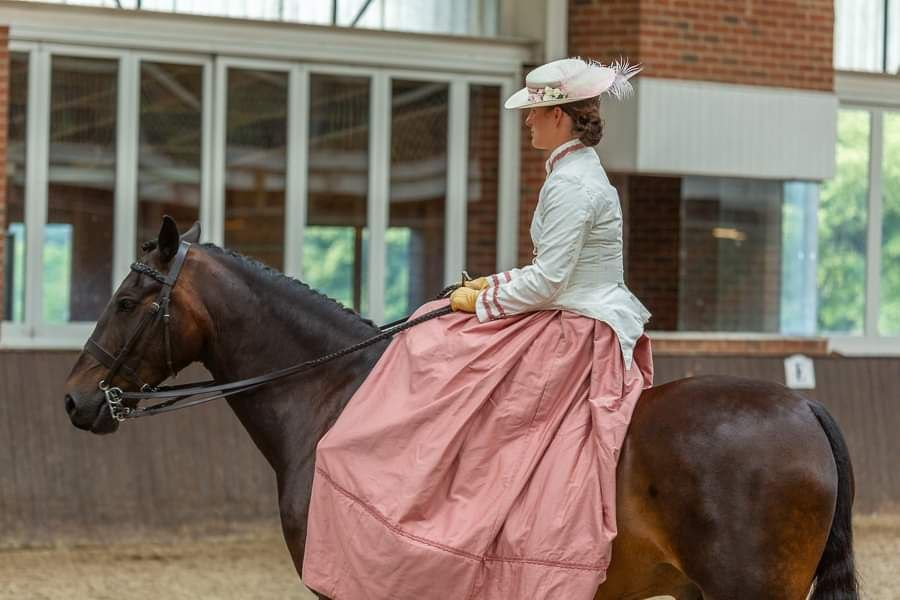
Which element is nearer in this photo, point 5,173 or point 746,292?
point 5,173

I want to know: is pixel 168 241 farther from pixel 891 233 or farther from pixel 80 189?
pixel 891 233

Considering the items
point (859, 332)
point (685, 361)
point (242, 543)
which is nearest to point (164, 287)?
point (242, 543)

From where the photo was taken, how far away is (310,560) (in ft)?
12.9

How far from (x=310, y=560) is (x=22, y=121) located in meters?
5.84

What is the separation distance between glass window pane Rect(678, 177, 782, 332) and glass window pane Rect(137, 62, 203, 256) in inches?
158

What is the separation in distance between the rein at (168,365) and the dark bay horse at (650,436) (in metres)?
0.02

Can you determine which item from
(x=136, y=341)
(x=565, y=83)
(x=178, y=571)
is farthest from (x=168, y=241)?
(x=178, y=571)

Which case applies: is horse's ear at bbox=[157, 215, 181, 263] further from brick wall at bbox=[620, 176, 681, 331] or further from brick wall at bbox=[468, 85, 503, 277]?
brick wall at bbox=[620, 176, 681, 331]

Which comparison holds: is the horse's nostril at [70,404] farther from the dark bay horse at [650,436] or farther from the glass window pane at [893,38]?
the glass window pane at [893,38]

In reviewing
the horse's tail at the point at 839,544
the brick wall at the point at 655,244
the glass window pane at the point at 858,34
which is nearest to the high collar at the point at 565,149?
the horse's tail at the point at 839,544

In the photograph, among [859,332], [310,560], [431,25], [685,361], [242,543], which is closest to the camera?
[310,560]

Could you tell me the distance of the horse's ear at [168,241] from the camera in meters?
4.09

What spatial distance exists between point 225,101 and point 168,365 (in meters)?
5.27

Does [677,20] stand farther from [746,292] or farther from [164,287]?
[164,287]
